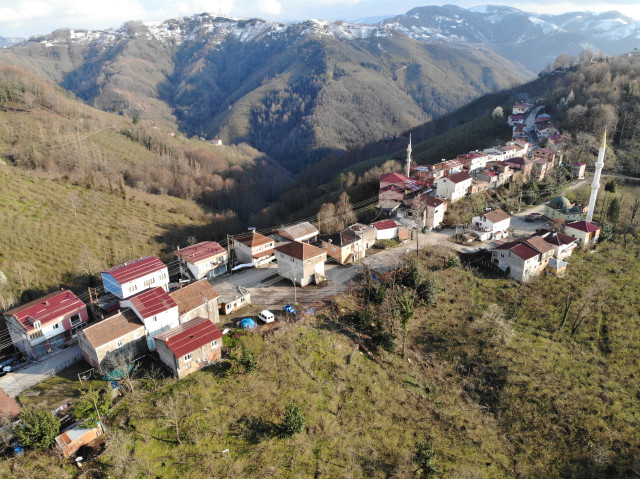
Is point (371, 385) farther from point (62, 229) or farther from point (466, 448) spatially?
point (62, 229)

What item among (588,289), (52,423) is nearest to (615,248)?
(588,289)

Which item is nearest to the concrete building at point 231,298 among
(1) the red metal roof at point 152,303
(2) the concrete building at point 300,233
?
(1) the red metal roof at point 152,303

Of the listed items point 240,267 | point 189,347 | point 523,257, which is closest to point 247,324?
point 189,347

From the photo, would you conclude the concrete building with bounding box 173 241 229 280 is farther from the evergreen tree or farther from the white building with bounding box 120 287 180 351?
the evergreen tree

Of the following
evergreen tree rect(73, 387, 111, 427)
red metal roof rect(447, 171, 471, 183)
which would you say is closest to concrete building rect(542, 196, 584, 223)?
Result: red metal roof rect(447, 171, 471, 183)

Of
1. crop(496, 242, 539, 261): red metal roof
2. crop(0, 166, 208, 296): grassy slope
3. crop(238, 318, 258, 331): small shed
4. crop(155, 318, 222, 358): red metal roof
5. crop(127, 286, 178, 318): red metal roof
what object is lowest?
crop(0, 166, 208, 296): grassy slope
